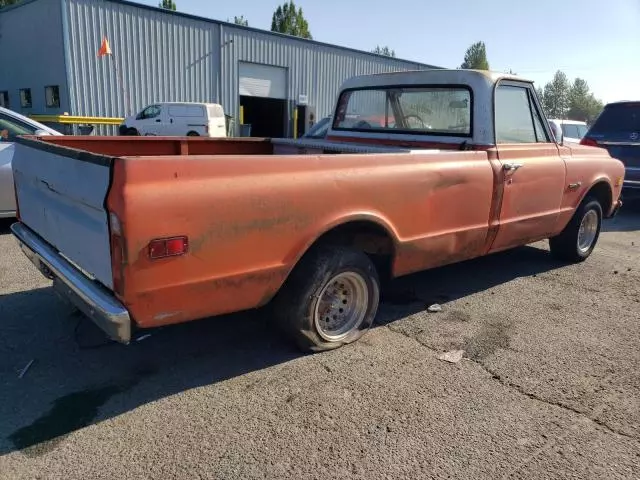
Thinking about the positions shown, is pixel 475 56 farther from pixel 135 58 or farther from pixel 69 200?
pixel 69 200

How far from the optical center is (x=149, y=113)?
1861 centimetres

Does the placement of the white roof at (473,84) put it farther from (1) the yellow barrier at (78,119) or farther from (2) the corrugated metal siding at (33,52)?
(2) the corrugated metal siding at (33,52)

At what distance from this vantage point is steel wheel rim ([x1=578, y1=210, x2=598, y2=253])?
589 cm

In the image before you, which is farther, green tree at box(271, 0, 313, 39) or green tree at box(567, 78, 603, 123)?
green tree at box(567, 78, 603, 123)

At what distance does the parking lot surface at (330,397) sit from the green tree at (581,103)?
86912 mm

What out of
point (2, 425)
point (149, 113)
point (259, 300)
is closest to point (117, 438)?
point (2, 425)

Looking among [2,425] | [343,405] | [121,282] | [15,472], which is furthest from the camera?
[343,405]

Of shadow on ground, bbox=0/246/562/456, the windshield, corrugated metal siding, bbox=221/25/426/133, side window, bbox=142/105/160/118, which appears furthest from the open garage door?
shadow on ground, bbox=0/246/562/456

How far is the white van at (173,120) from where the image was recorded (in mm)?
18469

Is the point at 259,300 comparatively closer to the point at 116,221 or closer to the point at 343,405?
the point at 343,405

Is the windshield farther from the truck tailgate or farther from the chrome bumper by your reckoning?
the chrome bumper

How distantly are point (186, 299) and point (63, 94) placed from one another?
1872 centimetres

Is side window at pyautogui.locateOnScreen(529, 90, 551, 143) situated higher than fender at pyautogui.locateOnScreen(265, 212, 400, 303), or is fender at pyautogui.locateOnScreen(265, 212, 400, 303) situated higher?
side window at pyautogui.locateOnScreen(529, 90, 551, 143)

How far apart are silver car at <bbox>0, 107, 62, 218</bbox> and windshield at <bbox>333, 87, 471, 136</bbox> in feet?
13.0
